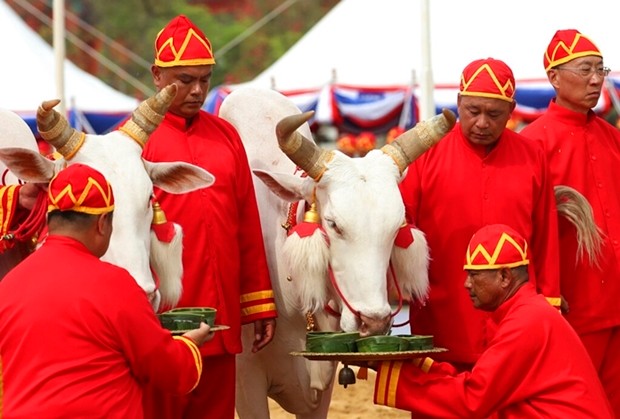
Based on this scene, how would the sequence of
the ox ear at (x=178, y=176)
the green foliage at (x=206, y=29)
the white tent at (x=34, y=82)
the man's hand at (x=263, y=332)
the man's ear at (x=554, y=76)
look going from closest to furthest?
the ox ear at (x=178, y=176), the man's hand at (x=263, y=332), the man's ear at (x=554, y=76), the white tent at (x=34, y=82), the green foliage at (x=206, y=29)

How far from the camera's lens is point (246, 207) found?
6.86m

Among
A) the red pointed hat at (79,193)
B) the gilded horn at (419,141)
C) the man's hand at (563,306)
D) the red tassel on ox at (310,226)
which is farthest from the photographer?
the man's hand at (563,306)

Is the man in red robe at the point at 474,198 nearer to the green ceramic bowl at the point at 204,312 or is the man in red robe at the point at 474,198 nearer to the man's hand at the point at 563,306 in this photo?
the man's hand at the point at 563,306

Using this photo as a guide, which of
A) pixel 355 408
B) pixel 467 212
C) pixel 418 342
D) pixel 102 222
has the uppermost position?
pixel 102 222

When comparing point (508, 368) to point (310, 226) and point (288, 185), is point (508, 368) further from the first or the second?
point (288, 185)

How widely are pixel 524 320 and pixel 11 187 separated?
2358 mm

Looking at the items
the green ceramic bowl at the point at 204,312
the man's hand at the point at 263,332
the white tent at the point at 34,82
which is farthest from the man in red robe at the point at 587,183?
the white tent at the point at 34,82

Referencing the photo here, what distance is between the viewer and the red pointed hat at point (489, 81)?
22.0 ft

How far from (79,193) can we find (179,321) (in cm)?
86

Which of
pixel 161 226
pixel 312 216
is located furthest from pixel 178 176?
pixel 312 216

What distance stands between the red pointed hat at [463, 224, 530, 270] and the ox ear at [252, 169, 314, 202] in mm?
978

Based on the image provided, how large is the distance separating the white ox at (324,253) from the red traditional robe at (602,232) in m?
0.91

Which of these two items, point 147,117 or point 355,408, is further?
point 355,408

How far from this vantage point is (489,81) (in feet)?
22.1
